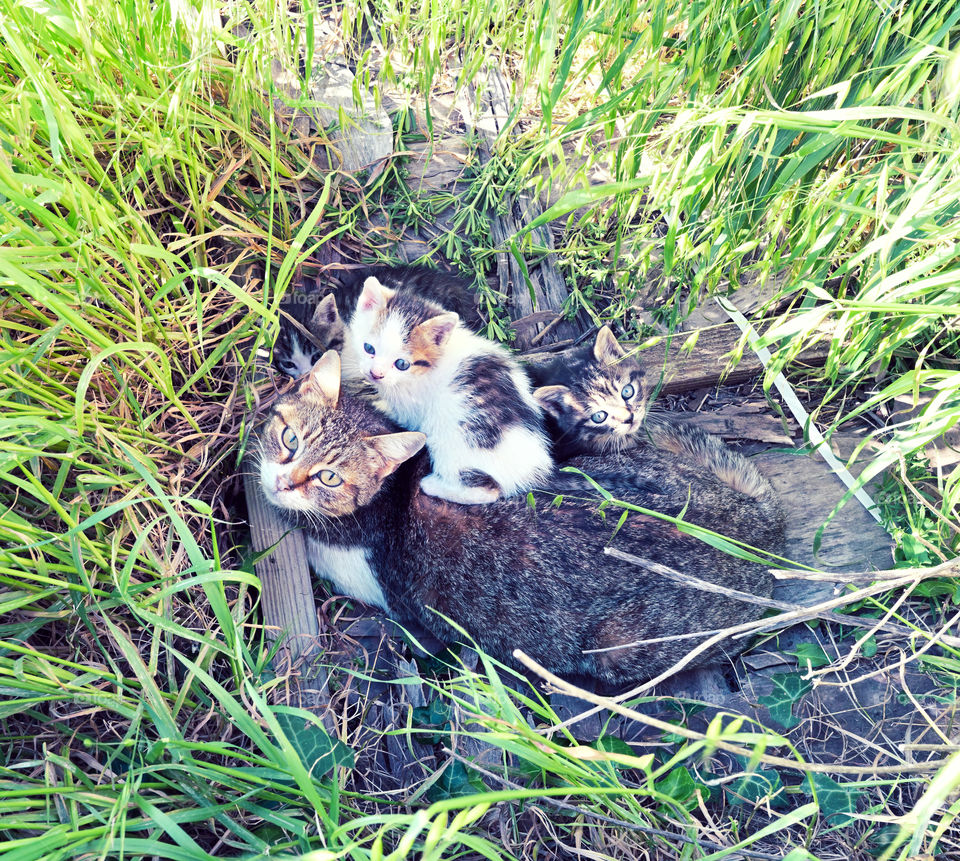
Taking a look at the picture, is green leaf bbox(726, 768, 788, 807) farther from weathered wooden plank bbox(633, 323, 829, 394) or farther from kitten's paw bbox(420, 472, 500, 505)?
weathered wooden plank bbox(633, 323, 829, 394)

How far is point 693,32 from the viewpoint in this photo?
Answer: 2.21 metres

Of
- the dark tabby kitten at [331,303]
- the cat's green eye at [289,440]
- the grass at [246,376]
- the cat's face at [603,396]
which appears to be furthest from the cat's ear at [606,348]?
the cat's green eye at [289,440]

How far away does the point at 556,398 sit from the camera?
3.03 metres

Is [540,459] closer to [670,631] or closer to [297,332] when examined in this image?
[670,631]

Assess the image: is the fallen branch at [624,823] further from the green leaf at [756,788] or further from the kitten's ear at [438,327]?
the kitten's ear at [438,327]

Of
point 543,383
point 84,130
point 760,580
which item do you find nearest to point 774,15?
point 543,383

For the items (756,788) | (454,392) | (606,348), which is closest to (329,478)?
(454,392)

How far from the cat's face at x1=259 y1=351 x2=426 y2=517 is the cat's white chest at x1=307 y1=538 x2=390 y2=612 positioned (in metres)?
0.19

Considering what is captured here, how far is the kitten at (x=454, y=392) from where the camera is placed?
9.10 ft

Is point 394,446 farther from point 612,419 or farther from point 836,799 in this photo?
point 836,799

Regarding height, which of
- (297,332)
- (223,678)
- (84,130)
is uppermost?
(84,130)

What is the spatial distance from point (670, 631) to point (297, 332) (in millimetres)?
2166

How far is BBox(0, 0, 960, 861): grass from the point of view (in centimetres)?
185

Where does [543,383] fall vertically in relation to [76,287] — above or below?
below
